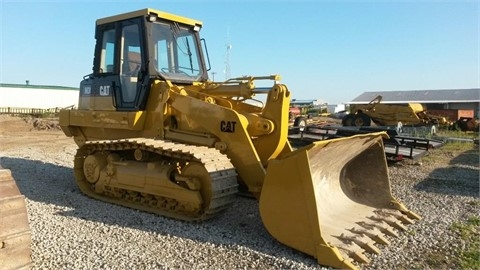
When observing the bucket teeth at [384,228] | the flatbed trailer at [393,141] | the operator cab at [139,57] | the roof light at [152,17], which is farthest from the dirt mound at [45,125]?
the bucket teeth at [384,228]

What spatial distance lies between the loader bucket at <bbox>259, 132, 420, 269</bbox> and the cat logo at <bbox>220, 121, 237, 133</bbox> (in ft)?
3.99

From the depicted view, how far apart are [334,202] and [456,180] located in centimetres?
527

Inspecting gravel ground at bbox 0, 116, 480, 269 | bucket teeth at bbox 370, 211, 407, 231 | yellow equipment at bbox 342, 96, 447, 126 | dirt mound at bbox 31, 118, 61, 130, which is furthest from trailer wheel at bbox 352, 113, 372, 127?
bucket teeth at bbox 370, 211, 407, 231

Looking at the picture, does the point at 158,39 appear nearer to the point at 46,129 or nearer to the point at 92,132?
the point at 92,132

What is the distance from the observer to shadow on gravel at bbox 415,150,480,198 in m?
8.35

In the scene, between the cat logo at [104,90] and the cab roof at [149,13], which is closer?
the cab roof at [149,13]

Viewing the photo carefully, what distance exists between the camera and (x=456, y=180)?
31.3 ft

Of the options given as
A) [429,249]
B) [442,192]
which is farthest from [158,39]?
[442,192]

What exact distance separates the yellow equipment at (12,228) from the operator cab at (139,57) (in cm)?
340

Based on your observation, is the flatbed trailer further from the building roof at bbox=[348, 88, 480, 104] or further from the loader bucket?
the building roof at bbox=[348, 88, 480, 104]

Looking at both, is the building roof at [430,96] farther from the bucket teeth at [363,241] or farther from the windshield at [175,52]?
the bucket teeth at [363,241]

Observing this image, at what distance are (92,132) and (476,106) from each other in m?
48.8

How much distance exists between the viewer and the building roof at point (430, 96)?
51594mm

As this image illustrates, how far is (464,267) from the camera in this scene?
4277mm
